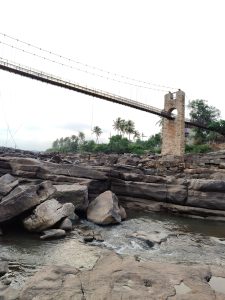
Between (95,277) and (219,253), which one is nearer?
(95,277)

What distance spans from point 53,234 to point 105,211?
8.86ft

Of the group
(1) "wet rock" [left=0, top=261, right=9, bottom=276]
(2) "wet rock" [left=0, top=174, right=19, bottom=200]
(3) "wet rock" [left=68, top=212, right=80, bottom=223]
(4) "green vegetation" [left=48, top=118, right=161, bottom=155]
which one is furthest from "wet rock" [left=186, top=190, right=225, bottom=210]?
(4) "green vegetation" [left=48, top=118, right=161, bottom=155]

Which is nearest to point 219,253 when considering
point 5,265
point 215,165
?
point 5,265

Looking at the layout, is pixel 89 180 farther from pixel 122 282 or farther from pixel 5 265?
pixel 122 282

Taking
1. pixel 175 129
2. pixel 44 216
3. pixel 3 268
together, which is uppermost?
pixel 175 129

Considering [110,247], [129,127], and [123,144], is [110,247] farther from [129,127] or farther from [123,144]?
[129,127]

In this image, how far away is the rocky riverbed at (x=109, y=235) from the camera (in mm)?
5230

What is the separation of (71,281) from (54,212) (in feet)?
14.4

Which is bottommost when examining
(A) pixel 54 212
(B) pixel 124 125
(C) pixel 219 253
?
(C) pixel 219 253

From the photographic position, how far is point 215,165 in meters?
24.5

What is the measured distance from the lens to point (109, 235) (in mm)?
9586

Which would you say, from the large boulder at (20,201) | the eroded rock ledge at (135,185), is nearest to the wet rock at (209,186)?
the eroded rock ledge at (135,185)

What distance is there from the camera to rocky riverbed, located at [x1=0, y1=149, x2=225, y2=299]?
5.23m

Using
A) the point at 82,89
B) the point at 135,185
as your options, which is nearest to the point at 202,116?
the point at 82,89
